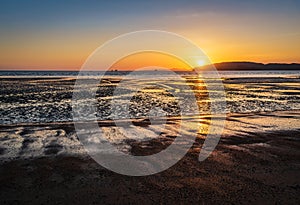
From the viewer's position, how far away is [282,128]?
13.9 meters

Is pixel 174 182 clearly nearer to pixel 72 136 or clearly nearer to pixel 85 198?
pixel 85 198

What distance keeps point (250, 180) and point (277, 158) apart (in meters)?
2.31

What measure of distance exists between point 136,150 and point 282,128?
793 cm

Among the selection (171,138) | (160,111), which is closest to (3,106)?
(160,111)

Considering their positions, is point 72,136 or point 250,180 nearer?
point 250,180

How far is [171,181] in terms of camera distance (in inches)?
284

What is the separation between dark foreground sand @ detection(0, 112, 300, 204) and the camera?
6.30 meters

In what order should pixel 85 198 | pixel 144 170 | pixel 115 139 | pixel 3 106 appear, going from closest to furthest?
pixel 85 198, pixel 144 170, pixel 115 139, pixel 3 106

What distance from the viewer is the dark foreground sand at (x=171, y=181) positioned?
248 inches

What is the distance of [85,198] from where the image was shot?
6312 millimetres

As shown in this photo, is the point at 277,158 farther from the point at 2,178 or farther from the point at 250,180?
the point at 2,178

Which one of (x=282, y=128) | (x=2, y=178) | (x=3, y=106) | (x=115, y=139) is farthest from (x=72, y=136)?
(x=3, y=106)

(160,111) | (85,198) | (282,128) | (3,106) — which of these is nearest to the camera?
(85,198)

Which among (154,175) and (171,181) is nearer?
(171,181)
